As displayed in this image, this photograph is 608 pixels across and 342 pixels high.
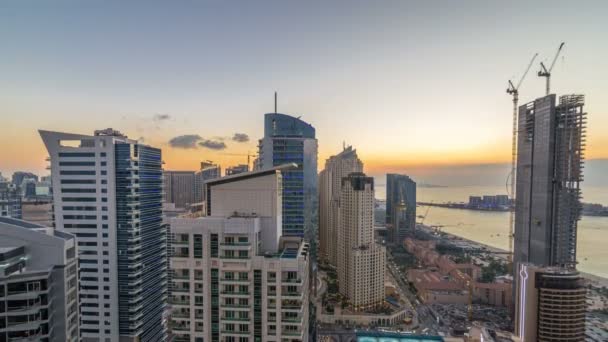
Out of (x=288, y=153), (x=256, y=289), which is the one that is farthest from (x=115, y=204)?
(x=256, y=289)

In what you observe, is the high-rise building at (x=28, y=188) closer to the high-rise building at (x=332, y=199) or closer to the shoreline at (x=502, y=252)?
the high-rise building at (x=332, y=199)

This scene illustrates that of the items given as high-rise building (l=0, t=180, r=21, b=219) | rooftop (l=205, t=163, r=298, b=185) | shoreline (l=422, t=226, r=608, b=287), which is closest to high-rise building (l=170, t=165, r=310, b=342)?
rooftop (l=205, t=163, r=298, b=185)

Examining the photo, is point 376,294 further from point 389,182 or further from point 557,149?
point 389,182

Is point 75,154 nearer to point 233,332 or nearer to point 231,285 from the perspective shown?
point 231,285

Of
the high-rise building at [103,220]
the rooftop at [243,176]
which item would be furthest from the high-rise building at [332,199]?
the rooftop at [243,176]

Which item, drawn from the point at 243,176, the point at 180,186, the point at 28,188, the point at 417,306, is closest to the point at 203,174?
the point at 180,186
